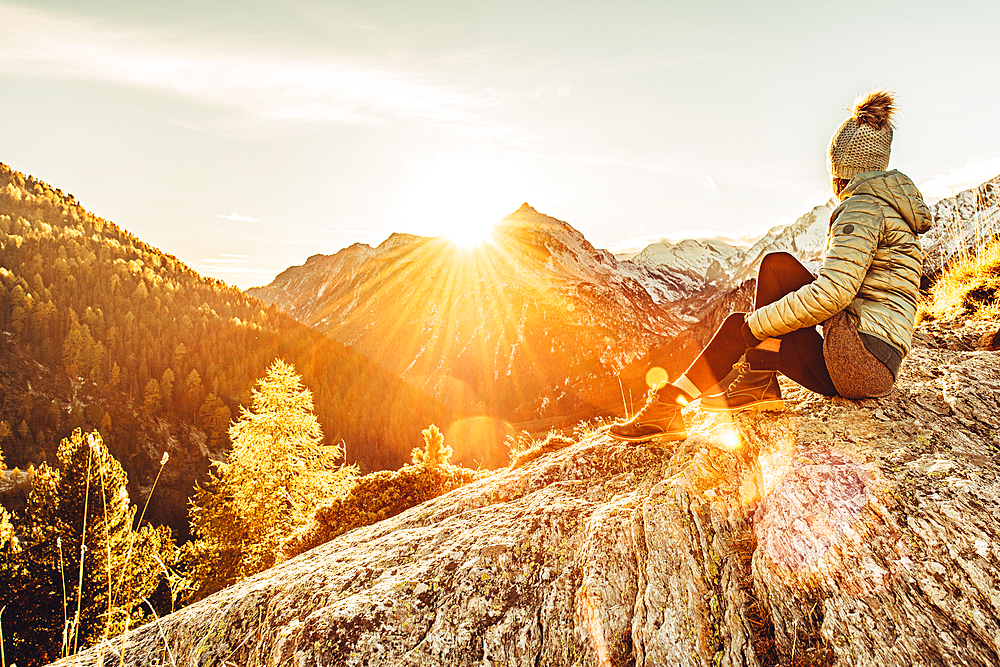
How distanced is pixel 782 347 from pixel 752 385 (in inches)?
18.1

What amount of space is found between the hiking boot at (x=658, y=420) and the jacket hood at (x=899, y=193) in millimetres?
2405

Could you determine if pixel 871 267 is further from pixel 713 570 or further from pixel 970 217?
pixel 970 217

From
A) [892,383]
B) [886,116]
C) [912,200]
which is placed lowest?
[892,383]

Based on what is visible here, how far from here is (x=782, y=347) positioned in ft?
14.6

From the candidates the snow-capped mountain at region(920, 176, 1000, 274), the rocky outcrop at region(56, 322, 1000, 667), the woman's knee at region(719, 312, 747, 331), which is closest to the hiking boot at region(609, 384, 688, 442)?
the rocky outcrop at region(56, 322, 1000, 667)

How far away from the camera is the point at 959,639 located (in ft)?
7.73

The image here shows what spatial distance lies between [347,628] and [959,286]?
10440mm

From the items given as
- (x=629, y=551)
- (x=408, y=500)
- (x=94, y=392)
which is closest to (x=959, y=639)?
(x=629, y=551)

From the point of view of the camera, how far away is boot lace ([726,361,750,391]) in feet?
15.2

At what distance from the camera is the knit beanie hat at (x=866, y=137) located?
428 cm

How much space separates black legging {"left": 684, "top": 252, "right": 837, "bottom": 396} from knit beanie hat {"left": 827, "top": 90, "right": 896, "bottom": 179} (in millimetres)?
1012

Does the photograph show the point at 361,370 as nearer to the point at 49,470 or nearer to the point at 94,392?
the point at 94,392

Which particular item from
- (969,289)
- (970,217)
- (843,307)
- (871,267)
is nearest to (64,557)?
(843,307)

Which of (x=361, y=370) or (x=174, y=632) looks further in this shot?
(x=361, y=370)
